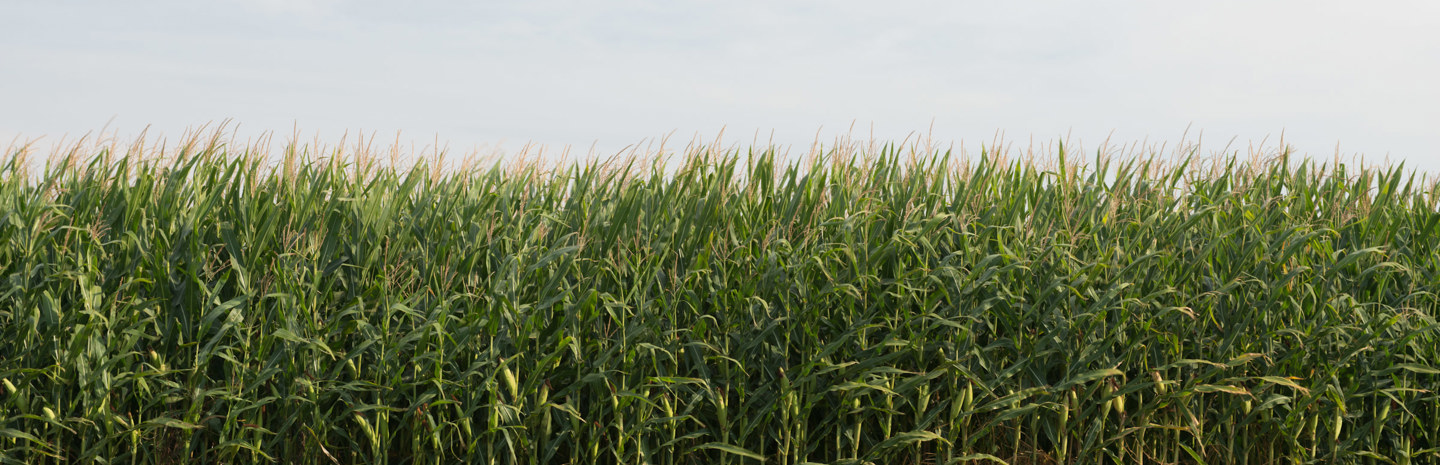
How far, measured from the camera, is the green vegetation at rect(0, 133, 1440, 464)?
13.2 ft

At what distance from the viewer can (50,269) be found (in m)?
4.09

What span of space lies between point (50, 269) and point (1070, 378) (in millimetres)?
4345

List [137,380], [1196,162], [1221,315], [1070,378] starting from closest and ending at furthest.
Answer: [137,380] < [1070,378] < [1221,315] < [1196,162]

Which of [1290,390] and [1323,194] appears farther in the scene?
[1323,194]

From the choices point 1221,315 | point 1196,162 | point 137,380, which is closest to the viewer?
point 137,380

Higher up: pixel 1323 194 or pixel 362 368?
pixel 1323 194

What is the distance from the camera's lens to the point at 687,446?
4.35 m

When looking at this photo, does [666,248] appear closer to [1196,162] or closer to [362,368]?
[362,368]

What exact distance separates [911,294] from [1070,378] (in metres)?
0.80

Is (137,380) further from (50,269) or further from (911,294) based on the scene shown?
(911,294)

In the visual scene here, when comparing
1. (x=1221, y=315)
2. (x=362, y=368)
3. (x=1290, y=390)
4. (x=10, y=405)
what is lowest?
(x=10, y=405)

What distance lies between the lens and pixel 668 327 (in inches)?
168

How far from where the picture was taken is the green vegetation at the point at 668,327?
4012 mm

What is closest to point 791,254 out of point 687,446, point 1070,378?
point 687,446
